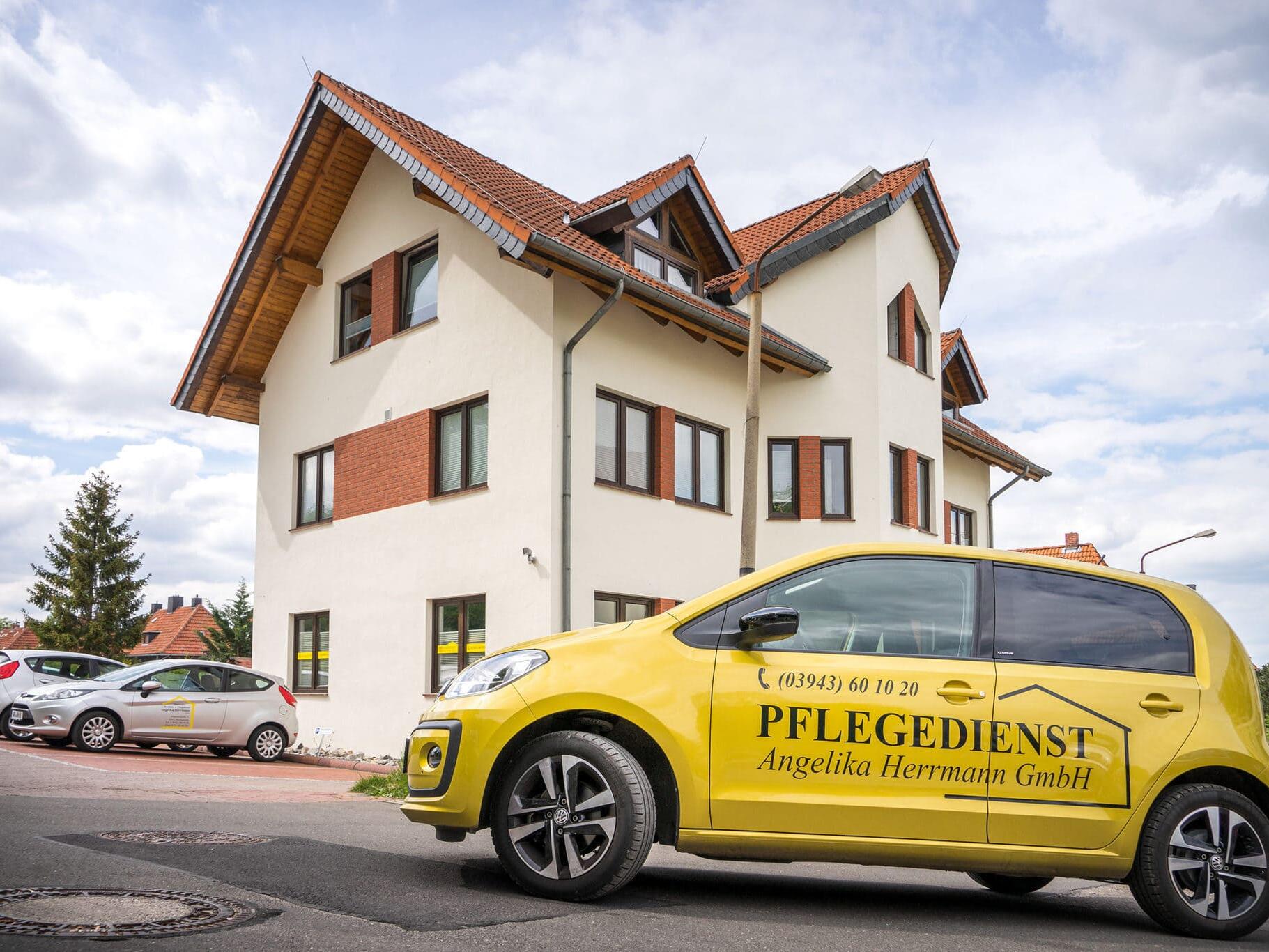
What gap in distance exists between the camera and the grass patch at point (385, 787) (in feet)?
38.7

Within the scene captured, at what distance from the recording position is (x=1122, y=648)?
5.88m

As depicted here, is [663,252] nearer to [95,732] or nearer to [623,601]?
[623,601]

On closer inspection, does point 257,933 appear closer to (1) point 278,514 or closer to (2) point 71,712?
(2) point 71,712

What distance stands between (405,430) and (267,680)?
4.30m

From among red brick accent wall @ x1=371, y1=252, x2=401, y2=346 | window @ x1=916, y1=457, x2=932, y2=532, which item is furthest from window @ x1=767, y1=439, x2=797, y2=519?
red brick accent wall @ x1=371, y1=252, x2=401, y2=346

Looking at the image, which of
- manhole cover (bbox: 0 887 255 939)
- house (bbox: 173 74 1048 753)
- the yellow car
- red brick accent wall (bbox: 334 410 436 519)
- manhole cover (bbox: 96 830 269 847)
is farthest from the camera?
red brick accent wall (bbox: 334 410 436 519)

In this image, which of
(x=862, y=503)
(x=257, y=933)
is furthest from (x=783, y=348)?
(x=257, y=933)

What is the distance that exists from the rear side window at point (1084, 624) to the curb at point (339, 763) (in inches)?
487

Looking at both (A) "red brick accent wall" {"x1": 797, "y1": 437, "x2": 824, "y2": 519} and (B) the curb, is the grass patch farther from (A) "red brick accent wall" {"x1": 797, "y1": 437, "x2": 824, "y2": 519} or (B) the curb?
(A) "red brick accent wall" {"x1": 797, "y1": 437, "x2": 824, "y2": 519}

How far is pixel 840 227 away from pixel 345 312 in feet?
28.2

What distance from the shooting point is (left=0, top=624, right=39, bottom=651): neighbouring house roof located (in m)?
75.9

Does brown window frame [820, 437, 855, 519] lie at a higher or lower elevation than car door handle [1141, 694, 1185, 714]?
higher

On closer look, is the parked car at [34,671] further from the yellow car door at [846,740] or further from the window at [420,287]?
the yellow car door at [846,740]

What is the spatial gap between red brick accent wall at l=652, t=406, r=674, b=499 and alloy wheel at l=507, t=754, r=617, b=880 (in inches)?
488
